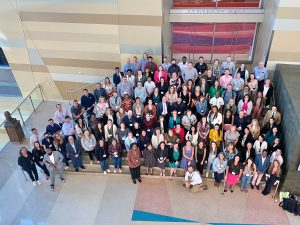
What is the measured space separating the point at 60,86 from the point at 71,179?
4.70 metres

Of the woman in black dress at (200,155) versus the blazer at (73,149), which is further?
the blazer at (73,149)

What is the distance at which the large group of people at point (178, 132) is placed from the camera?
27.5 feet

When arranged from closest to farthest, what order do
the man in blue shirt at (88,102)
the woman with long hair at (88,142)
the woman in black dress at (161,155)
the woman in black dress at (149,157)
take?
1. the woman in black dress at (161,155)
2. the woman in black dress at (149,157)
3. the woman with long hair at (88,142)
4. the man in blue shirt at (88,102)

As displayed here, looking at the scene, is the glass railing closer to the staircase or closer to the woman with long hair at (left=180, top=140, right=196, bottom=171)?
the staircase

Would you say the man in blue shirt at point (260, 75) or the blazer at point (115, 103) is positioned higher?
the man in blue shirt at point (260, 75)

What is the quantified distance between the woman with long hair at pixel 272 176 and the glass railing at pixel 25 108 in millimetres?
8185

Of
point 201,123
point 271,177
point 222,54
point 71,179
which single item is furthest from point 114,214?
point 222,54

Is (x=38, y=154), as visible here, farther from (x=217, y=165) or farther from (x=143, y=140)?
(x=217, y=165)

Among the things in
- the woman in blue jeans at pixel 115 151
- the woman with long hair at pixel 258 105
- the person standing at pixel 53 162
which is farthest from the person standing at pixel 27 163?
the woman with long hair at pixel 258 105

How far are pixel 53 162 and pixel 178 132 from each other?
11.5 feet

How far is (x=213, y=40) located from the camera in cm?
1166

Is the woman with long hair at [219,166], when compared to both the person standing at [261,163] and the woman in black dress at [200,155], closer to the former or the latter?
the woman in black dress at [200,155]

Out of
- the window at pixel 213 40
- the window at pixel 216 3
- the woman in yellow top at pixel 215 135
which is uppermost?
the window at pixel 216 3

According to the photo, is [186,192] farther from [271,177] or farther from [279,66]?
[279,66]
